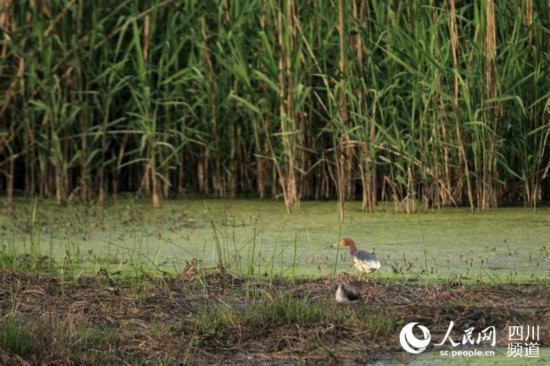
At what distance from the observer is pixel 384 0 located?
661cm

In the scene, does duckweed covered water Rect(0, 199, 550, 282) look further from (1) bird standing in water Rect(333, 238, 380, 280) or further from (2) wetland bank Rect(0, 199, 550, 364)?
(1) bird standing in water Rect(333, 238, 380, 280)

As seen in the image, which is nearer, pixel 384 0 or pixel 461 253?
pixel 461 253

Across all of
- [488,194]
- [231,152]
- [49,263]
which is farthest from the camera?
[231,152]

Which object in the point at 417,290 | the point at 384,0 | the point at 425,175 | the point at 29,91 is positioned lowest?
the point at 417,290

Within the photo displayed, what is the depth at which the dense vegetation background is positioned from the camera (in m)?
6.07

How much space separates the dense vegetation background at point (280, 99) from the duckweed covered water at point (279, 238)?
0.23 metres

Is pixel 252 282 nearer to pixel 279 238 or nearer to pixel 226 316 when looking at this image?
pixel 226 316

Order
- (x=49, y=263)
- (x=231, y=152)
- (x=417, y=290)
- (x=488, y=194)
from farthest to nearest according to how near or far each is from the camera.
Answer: (x=231, y=152) → (x=488, y=194) → (x=49, y=263) → (x=417, y=290)

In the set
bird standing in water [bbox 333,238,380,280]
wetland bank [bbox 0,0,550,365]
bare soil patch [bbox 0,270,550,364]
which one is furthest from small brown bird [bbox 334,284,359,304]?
bird standing in water [bbox 333,238,380,280]

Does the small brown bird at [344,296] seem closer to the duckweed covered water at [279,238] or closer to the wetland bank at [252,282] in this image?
the wetland bank at [252,282]

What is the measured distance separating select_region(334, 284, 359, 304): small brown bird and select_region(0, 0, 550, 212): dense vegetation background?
6.83 ft

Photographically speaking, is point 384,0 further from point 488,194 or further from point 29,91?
point 29,91

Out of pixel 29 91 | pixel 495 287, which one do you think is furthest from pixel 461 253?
pixel 29 91

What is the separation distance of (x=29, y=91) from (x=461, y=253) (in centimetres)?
282
